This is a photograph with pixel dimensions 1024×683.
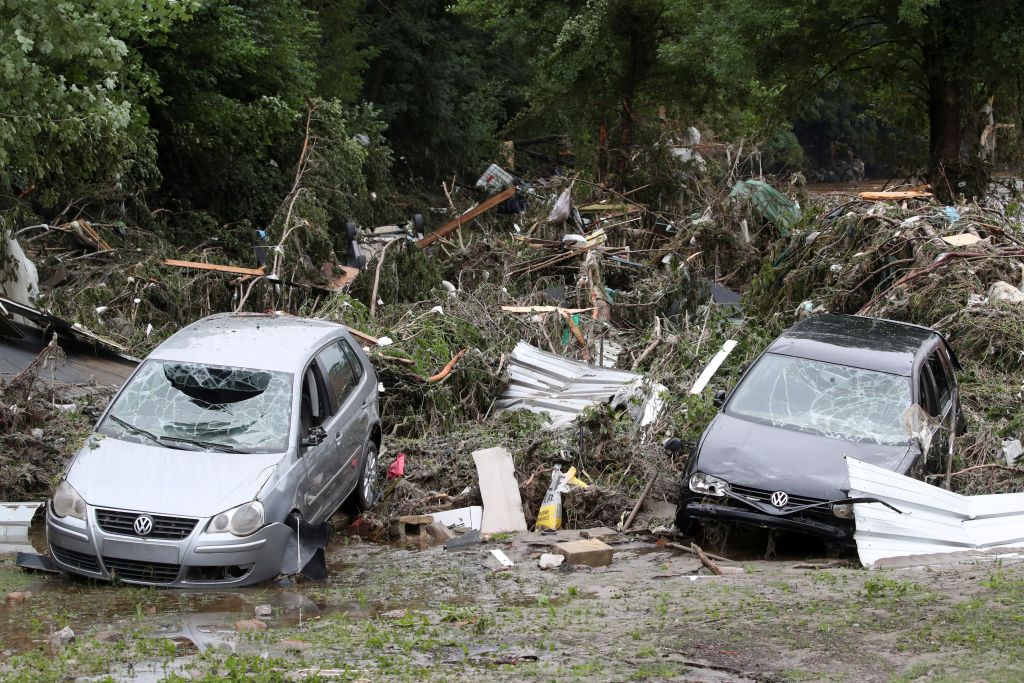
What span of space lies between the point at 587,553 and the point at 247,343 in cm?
320

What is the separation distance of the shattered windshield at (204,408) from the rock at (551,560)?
2.02m

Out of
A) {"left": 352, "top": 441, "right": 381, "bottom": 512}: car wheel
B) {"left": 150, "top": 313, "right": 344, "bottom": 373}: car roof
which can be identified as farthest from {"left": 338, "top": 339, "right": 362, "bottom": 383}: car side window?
{"left": 352, "top": 441, "right": 381, "bottom": 512}: car wheel

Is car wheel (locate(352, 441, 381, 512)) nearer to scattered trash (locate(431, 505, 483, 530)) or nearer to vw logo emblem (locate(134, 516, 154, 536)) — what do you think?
scattered trash (locate(431, 505, 483, 530))

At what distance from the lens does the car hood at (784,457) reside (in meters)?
7.83

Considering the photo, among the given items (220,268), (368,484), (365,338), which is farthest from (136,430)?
(220,268)

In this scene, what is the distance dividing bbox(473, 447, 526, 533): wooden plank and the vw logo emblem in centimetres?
300

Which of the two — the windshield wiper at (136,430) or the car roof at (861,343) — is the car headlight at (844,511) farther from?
the windshield wiper at (136,430)

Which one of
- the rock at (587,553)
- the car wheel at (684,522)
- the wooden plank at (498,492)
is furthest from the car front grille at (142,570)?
the car wheel at (684,522)

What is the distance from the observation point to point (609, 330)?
14.2m

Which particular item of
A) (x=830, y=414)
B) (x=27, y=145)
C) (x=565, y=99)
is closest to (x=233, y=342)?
(x=27, y=145)

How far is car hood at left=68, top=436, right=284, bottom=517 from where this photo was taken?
714 cm

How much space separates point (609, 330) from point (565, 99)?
1591cm

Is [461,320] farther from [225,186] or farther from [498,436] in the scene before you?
[225,186]

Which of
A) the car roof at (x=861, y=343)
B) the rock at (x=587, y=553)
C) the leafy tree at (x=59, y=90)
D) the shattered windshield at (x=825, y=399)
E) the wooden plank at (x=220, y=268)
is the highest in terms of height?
the leafy tree at (x=59, y=90)
